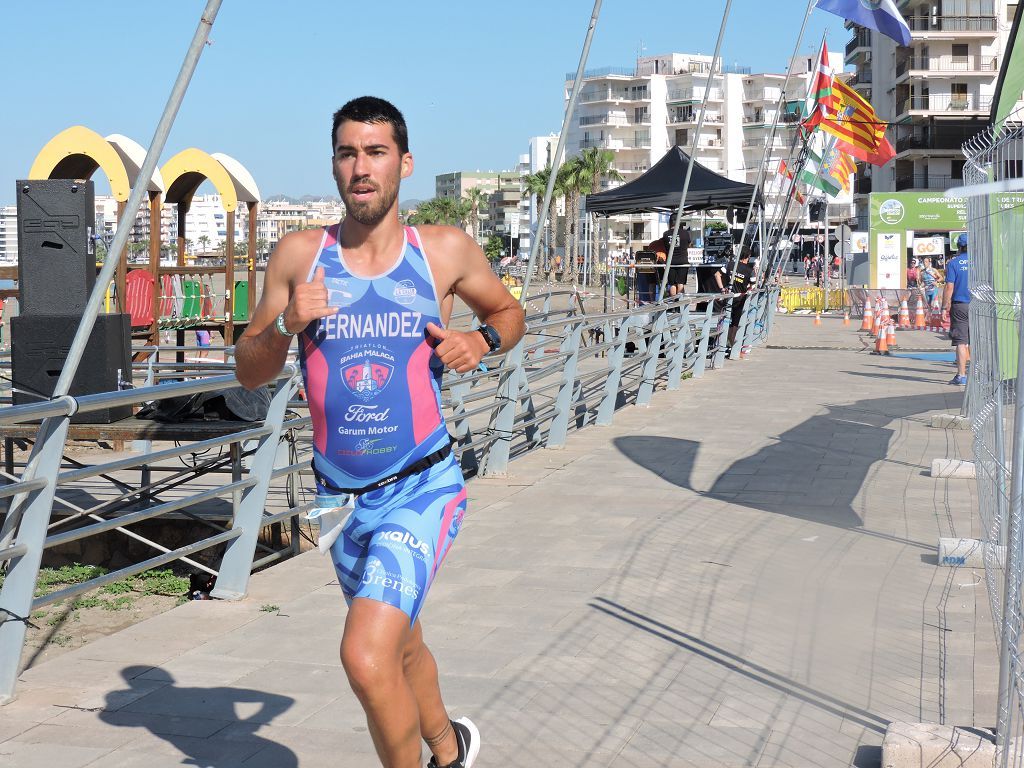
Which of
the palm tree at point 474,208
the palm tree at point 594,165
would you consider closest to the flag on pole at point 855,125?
the palm tree at point 594,165

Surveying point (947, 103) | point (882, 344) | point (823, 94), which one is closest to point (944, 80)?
point (947, 103)

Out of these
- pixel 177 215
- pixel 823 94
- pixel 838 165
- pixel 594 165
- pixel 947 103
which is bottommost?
pixel 177 215

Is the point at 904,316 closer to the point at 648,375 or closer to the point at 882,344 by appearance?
the point at 882,344

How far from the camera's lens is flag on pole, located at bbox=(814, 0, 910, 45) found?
12.1m

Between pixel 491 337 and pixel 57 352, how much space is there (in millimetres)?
7095

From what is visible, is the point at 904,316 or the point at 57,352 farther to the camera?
the point at 904,316

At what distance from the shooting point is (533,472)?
32.6 feet

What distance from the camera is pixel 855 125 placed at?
93.2 ft

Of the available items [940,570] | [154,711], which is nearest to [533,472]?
[940,570]

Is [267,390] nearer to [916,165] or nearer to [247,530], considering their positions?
[247,530]

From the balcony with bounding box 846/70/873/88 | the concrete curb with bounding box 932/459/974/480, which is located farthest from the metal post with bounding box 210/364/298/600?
the balcony with bounding box 846/70/873/88

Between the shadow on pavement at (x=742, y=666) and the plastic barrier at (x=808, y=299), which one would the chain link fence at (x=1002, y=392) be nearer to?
the shadow on pavement at (x=742, y=666)

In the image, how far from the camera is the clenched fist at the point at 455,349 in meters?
3.20

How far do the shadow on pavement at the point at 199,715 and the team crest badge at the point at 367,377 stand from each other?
1301 millimetres
